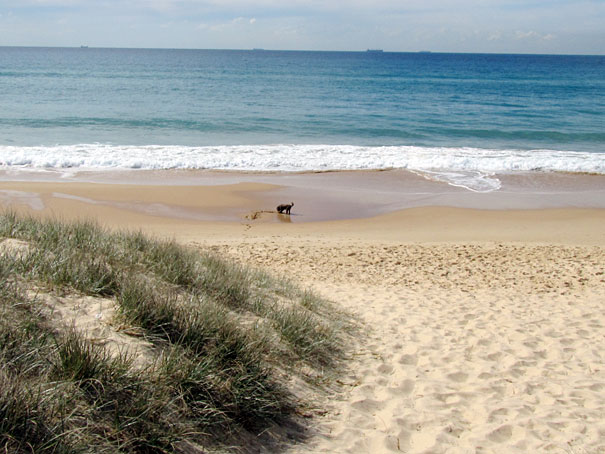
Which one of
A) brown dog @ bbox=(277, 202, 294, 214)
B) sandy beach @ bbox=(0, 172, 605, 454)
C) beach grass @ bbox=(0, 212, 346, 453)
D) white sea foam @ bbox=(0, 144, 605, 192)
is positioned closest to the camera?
beach grass @ bbox=(0, 212, 346, 453)

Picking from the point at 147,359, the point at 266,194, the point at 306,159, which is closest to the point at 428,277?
the point at 147,359

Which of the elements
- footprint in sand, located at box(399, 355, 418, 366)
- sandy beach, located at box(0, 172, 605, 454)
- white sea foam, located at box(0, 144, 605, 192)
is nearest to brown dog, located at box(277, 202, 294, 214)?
sandy beach, located at box(0, 172, 605, 454)

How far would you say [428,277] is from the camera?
8.93 metres

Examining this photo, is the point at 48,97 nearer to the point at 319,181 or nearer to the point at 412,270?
the point at 319,181

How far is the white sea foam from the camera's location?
61.4 feet

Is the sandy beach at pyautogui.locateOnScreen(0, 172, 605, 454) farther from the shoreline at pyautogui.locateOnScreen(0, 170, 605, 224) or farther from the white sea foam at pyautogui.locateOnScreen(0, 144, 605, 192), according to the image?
the white sea foam at pyautogui.locateOnScreen(0, 144, 605, 192)

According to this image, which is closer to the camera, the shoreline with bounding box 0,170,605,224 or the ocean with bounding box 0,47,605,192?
the shoreline with bounding box 0,170,605,224

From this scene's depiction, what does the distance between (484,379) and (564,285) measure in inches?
174

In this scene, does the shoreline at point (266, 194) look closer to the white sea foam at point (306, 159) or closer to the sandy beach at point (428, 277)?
the sandy beach at point (428, 277)

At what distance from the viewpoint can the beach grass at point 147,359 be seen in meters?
2.96

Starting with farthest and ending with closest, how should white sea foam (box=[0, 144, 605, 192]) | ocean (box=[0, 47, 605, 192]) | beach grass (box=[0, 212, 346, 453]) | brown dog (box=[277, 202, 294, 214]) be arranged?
ocean (box=[0, 47, 605, 192])
white sea foam (box=[0, 144, 605, 192])
brown dog (box=[277, 202, 294, 214])
beach grass (box=[0, 212, 346, 453])

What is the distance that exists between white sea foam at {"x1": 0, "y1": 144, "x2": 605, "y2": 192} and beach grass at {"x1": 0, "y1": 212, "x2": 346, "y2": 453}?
43.7ft

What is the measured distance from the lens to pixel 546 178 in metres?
18.5

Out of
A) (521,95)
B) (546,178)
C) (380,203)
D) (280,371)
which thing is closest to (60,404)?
(280,371)
